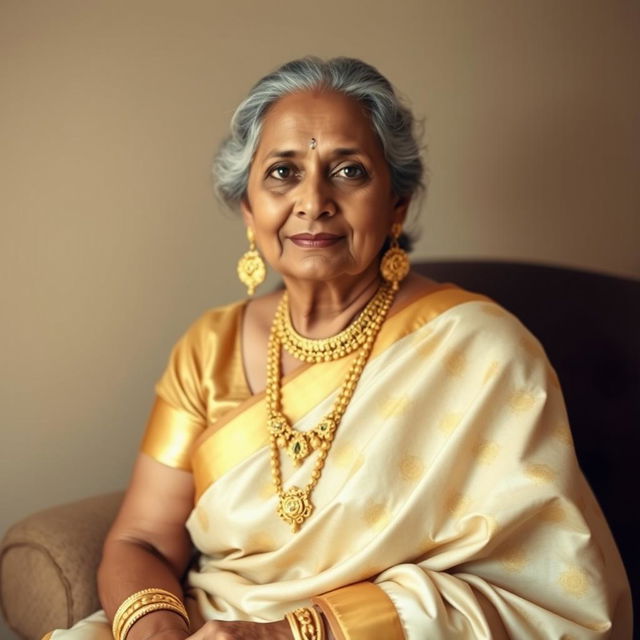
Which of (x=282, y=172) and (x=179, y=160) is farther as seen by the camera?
(x=179, y=160)

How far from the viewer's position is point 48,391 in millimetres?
2107

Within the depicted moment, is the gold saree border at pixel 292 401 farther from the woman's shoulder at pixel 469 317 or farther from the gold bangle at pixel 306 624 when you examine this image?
the gold bangle at pixel 306 624

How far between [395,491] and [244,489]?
0.30 meters

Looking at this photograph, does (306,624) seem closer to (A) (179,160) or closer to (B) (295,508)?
(B) (295,508)

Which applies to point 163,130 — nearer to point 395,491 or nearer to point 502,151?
point 502,151

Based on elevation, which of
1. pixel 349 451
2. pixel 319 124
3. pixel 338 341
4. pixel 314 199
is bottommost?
pixel 349 451

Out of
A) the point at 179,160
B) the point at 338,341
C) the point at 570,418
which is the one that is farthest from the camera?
the point at 179,160

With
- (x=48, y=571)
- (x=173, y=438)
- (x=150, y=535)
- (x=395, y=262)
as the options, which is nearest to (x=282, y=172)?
(x=395, y=262)

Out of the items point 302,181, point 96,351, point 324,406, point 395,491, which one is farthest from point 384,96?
point 96,351

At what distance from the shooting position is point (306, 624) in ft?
4.61

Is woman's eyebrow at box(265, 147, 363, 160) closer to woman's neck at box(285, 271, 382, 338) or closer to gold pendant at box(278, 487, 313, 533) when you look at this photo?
woman's neck at box(285, 271, 382, 338)

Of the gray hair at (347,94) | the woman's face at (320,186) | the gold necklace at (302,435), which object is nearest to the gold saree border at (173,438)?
the gold necklace at (302,435)

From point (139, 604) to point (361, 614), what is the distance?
1.41ft

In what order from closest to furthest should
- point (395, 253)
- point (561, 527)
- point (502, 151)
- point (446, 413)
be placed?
point (561, 527) → point (446, 413) → point (395, 253) → point (502, 151)
